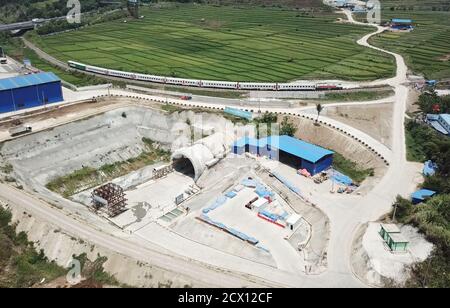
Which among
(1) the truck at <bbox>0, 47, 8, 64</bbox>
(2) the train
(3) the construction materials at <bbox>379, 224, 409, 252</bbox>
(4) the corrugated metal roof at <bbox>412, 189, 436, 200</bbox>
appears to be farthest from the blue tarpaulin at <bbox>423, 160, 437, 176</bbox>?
(1) the truck at <bbox>0, 47, 8, 64</bbox>

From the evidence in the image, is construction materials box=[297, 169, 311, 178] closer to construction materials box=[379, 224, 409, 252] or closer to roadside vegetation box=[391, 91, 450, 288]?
roadside vegetation box=[391, 91, 450, 288]

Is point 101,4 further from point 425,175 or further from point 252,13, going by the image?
point 425,175

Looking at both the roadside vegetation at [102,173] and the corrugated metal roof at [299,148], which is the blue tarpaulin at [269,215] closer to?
the corrugated metal roof at [299,148]

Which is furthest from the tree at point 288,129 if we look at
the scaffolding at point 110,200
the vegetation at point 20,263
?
the vegetation at point 20,263

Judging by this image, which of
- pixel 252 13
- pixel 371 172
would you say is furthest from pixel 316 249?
pixel 252 13

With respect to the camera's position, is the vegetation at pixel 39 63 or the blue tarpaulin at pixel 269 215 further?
the vegetation at pixel 39 63

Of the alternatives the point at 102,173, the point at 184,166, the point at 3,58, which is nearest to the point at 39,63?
the point at 3,58
